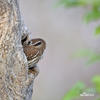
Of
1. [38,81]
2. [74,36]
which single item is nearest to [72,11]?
[74,36]

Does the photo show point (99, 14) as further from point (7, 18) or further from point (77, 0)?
point (7, 18)

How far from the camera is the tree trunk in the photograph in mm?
4145

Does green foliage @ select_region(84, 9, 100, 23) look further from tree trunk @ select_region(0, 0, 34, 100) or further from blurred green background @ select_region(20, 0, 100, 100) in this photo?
blurred green background @ select_region(20, 0, 100, 100)

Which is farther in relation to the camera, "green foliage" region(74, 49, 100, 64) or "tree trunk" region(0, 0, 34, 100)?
"green foliage" region(74, 49, 100, 64)

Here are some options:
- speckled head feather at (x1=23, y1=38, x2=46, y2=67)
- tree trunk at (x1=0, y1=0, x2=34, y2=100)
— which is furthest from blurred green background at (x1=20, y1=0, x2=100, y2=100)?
tree trunk at (x1=0, y1=0, x2=34, y2=100)

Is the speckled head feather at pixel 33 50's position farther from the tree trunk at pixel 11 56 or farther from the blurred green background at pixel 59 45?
the blurred green background at pixel 59 45

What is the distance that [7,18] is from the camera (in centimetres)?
415

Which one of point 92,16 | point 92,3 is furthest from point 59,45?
point 92,16

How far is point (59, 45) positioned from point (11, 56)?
6497mm

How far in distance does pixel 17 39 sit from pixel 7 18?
21cm

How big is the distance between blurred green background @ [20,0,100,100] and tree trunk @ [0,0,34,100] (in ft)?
18.6

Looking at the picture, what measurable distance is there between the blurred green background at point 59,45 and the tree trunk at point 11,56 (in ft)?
18.6

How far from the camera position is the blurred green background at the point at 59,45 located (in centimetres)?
1027

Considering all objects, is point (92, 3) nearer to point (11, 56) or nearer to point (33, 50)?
point (33, 50)
